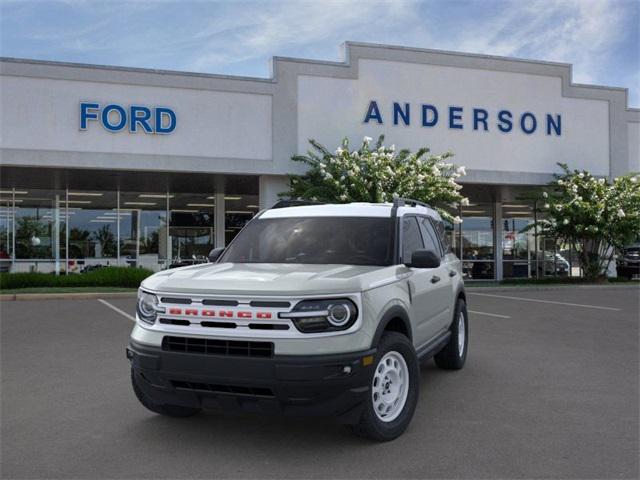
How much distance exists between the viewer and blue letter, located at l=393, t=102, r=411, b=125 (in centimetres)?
2169

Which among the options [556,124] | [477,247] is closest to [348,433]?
[556,124]

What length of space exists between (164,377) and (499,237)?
2471 cm

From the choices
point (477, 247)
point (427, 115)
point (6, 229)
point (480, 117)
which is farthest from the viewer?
point (477, 247)

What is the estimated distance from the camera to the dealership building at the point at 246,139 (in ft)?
60.9

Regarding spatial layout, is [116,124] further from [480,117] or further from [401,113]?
[480,117]

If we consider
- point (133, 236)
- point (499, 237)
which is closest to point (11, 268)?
point (133, 236)

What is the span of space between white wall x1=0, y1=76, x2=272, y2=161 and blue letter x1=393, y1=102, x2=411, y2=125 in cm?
457

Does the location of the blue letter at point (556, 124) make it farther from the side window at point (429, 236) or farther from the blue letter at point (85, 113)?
the side window at point (429, 236)

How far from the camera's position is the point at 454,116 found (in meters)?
22.5

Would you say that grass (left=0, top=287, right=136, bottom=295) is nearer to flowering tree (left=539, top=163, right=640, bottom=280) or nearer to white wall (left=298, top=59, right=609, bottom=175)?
white wall (left=298, top=59, right=609, bottom=175)

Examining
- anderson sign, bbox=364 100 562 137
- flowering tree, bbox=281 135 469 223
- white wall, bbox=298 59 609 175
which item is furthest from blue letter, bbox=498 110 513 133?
flowering tree, bbox=281 135 469 223

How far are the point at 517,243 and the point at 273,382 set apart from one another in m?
25.5

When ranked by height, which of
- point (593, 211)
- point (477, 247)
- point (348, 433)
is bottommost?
point (348, 433)

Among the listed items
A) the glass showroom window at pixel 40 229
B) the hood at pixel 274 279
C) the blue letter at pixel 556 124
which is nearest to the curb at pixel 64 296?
the glass showroom window at pixel 40 229
